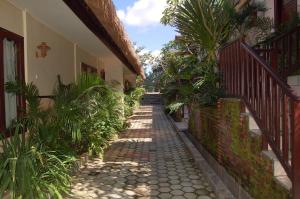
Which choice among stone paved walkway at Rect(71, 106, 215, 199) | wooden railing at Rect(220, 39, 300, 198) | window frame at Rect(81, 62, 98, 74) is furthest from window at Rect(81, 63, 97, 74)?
wooden railing at Rect(220, 39, 300, 198)

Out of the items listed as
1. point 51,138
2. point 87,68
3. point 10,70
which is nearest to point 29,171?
point 51,138

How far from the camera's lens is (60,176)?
410cm

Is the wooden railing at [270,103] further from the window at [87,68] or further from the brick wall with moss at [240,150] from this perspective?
the window at [87,68]

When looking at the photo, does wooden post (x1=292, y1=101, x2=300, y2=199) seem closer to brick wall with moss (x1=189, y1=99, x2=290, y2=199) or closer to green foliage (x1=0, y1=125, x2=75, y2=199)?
brick wall with moss (x1=189, y1=99, x2=290, y2=199)

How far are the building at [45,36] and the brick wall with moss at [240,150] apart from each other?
238 cm

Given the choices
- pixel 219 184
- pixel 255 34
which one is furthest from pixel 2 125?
pixel 255 34

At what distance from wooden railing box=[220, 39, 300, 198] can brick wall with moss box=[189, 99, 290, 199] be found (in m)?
0.20

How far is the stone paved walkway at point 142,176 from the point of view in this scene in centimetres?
509

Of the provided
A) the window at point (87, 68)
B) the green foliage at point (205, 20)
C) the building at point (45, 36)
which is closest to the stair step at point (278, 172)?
the building at point (45, 36)

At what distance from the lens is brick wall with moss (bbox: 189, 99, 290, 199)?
3.67 metres

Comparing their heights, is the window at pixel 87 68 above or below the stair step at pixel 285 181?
above

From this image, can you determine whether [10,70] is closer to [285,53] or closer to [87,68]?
[285,53]

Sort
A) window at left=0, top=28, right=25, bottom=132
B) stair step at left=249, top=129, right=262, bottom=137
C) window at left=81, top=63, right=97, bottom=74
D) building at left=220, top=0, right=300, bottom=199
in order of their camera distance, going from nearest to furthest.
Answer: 1. building at left=220, top=0, right=300, bottom=199
2. stair step at left=249, top=129, right=262, bottom=137
3. window at left=0, top=28, right=25, bottom=132
4. window at left=81, top=63, right=97, bottom=74

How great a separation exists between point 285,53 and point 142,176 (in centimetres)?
305
